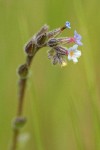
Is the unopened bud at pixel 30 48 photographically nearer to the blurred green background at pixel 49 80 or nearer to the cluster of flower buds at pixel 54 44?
the cluster of flower buds at pixel 54 44

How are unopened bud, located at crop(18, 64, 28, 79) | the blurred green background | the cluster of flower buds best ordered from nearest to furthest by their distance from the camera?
the cluster of flower buds → unopened bud, located at crop(18, 64, 28, 79) → the blurred green background

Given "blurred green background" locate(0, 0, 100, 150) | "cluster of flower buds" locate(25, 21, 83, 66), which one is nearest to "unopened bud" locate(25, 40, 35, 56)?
"cluster of flower buds" locate(25, 21, 83, 66)

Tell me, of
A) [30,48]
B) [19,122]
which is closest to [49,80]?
[19,122]

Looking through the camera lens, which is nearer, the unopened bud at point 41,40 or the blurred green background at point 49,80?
the unopened bud at point 41,40

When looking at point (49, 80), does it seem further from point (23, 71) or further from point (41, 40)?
point (41, 40)

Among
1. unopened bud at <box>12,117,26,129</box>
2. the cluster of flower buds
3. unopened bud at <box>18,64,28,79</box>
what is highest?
the cluster of flower buds

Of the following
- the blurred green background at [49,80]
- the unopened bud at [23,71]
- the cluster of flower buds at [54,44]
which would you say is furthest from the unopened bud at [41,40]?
the blurred green background at [49,80]

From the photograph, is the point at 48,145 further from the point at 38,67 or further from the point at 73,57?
the point at 73,57

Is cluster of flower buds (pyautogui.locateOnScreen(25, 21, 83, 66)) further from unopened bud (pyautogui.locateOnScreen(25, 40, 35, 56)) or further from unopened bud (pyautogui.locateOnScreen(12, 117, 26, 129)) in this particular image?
unopened bud (pyautogui.locateOnScreen(12, 117, 26, 129))

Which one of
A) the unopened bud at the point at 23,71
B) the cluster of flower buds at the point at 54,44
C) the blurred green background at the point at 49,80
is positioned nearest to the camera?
the cluster of flower buds at the point at 54,44
